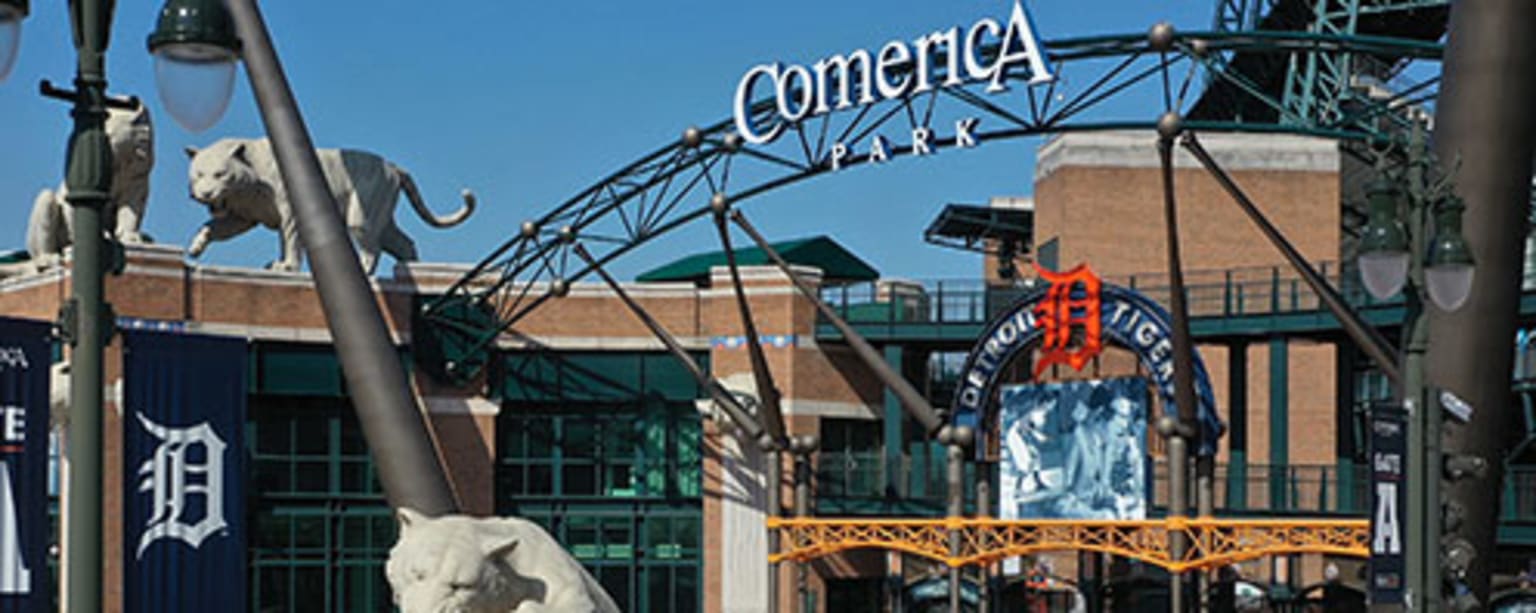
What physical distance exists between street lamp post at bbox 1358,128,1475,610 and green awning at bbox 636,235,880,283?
133 ft

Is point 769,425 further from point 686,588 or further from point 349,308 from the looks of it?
point 349,308

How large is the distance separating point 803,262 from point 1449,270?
4259 cm

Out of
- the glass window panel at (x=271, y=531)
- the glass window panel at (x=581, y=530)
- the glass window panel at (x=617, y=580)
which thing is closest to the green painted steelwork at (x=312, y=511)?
the glass window panel at (x=271, y=531)

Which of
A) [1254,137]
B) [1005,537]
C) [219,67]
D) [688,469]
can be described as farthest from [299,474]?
[219,67]

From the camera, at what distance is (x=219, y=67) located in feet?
29.9

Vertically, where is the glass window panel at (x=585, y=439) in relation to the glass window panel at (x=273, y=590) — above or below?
above

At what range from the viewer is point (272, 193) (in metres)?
46.1

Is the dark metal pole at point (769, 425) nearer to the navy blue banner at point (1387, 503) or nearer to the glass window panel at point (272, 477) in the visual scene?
the glass window panel at point (272, 477)

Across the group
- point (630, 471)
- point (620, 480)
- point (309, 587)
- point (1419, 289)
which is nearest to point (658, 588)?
point (620, 480)

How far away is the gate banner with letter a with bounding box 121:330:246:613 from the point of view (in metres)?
23.6

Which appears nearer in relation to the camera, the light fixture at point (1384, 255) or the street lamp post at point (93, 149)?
the street lamp post at point (93, 149)

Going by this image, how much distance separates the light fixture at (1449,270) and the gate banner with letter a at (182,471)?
1421 centimetres

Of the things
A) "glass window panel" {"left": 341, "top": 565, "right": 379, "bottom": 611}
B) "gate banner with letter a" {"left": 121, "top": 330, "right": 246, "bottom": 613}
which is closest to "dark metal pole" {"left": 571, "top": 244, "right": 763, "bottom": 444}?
"glass window panel" {"left": 341, "top": 565, "right": 379, "bottom": 611}

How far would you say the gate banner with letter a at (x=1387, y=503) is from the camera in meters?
13.7
